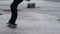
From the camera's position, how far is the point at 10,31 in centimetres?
698

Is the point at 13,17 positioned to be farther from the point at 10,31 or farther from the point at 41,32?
the point at 41,32

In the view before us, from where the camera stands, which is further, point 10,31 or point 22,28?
point 22,28

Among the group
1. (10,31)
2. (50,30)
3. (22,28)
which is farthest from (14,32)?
(50,30)

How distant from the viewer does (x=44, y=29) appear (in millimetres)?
7383

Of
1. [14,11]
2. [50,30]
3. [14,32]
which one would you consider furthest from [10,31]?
[50,30]

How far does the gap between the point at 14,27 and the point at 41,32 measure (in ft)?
3.67

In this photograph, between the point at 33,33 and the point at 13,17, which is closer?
the point at 33,33

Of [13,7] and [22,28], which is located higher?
[13,7]

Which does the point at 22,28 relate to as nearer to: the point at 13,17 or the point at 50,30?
the point at 13,17

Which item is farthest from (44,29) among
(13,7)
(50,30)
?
(13,7)

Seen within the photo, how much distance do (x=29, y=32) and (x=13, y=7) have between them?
1087mm

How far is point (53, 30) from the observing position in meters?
7.23

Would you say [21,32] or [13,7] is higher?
[13,7]

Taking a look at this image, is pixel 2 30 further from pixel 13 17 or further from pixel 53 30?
pixel 53 30
